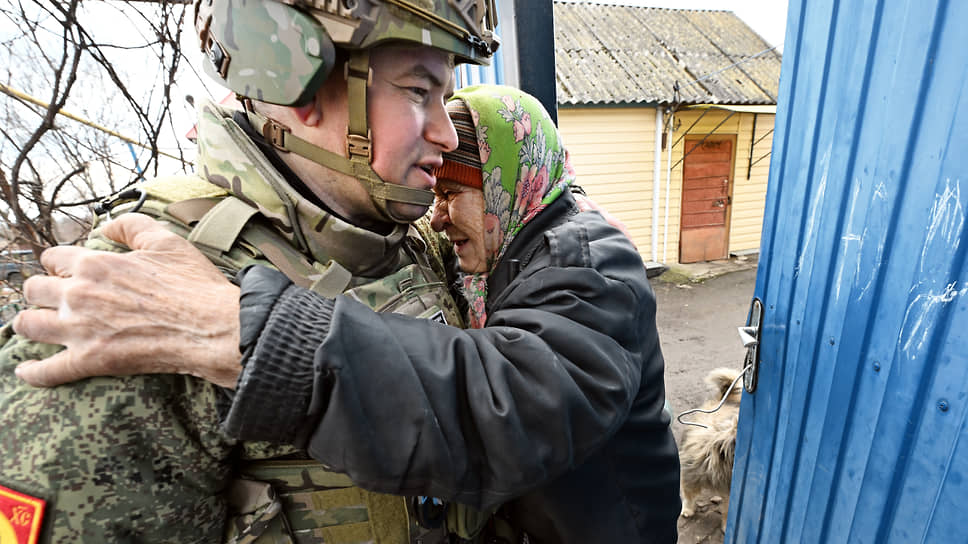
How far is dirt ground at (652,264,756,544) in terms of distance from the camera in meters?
3.69

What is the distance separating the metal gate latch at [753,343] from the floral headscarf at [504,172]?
91 centimetres

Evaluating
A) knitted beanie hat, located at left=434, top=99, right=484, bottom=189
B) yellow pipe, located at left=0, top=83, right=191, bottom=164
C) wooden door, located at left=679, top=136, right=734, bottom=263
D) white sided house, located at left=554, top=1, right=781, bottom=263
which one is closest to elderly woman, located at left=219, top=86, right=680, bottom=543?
knitted beanie hat, located at left=434, top=99, right=484, bottom=189

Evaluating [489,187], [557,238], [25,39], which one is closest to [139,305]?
[557,238]

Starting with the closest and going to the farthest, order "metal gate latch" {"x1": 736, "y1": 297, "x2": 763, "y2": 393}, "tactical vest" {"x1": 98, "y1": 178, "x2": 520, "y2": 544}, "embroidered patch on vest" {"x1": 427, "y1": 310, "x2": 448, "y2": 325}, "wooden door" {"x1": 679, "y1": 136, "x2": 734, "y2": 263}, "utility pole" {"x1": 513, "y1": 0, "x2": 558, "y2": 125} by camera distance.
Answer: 1. "tactical vest" {"x1": 98, "y1": 178, "x2": 520, "y2": 544}
2. "embroidered patch on vest" {"x1": 427, "y1": 310, "x2": 448, "y2": 325}
3. "metal gate latch" {"x1": 736, "y1": 297, "x2": 763, "y2": 393}
4. "utility pole" {"x1": 513, "y1": 0, "x2": 558, "y2": 125}
5. "wooden door" {"x1": 679, "y1": 136, "x2": 734, "y2": 263}

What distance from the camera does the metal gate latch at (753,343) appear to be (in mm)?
1825

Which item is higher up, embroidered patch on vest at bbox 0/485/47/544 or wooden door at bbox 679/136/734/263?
embroidered patch on vest at bbox 0/485/47/544

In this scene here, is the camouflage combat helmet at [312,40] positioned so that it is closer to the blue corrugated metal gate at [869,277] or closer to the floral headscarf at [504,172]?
the floral headscarf at [504,172]

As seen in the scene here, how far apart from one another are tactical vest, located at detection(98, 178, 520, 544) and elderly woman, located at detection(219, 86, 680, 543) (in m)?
0.22

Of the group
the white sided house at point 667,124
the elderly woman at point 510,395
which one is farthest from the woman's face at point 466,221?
the white sided house at point 667,124

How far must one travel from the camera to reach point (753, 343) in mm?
1809

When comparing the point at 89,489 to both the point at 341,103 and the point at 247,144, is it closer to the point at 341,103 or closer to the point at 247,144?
the point at 247,144

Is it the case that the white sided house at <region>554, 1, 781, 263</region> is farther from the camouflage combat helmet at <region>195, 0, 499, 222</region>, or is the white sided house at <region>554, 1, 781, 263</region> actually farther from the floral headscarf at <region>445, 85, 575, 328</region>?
the camouflage combat helmet at <region>195, 0, 499, 222</region>

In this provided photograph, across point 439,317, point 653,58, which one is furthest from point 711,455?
point 653,58

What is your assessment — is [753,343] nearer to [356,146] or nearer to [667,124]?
[356,146]
